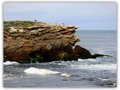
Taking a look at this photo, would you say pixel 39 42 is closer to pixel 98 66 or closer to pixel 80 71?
pixel 80 71

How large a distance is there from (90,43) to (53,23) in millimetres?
601

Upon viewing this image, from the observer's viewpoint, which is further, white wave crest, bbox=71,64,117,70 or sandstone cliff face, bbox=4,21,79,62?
sandstone cliff face, bbox=4,21,79,62

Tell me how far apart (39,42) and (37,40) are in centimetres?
4

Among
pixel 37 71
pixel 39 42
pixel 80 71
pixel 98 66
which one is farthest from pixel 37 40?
pixel 98 66

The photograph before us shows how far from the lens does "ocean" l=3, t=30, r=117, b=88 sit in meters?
9.66

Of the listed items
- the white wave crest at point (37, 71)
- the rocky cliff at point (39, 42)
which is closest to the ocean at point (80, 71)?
the white wave crest at point (37, 71)

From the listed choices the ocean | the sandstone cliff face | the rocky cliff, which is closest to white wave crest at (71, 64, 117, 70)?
the ocean

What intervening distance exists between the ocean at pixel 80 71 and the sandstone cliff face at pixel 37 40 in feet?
0.49

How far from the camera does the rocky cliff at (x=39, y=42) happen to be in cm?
980

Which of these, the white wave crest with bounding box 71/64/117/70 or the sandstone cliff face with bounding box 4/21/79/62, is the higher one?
the sandstone cliff face with bounding box 4/21/79/62

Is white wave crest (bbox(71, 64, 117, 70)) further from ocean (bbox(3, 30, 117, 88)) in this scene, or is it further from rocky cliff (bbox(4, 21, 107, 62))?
rocky cliff (bbox(4, 21, 107, 62))

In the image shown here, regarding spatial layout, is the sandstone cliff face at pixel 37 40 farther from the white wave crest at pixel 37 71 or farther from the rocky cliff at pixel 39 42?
the white wave crest at pixel 37 71

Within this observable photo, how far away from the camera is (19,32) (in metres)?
9.87

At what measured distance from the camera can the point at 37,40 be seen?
32.6ft
